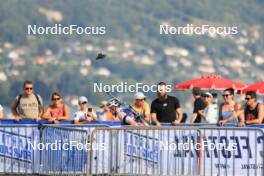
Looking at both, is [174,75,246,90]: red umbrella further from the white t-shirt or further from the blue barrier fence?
the blue barrier fence

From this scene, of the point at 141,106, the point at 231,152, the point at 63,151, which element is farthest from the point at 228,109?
the point at 63,151

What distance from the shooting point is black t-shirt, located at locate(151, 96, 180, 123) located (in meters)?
18.5

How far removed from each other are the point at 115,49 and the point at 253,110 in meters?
146

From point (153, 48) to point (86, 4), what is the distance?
24.9m

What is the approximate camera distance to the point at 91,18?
180 metres

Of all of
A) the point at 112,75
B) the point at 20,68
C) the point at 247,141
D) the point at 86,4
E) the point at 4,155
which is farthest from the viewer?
the point at 86,4

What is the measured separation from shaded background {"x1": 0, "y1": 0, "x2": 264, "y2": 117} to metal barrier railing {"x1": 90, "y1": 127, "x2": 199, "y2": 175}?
3828 inches

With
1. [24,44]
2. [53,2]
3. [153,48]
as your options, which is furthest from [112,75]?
[53,2]

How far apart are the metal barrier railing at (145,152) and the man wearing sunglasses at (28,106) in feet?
7.75

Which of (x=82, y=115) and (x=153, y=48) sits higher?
(x=153, y=48)

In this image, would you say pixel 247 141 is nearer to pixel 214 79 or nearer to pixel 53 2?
pixel 214 79

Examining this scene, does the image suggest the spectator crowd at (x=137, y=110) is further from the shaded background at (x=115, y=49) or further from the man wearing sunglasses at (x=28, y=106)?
the shaded background at (x=115, y=49)

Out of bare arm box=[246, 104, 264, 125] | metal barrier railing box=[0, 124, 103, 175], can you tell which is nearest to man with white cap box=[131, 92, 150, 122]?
metal barrier railing box=[0, 124, 103, 175]

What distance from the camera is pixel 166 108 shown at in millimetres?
18516
